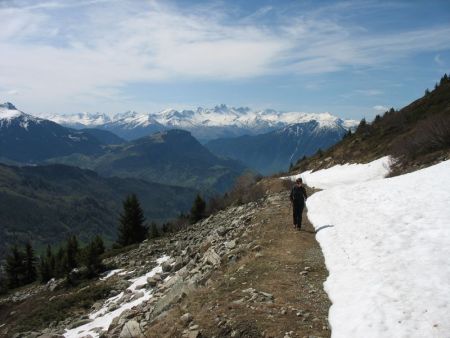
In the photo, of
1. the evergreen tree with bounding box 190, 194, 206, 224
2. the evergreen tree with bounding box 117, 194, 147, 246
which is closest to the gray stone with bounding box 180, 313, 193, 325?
the evergreen tree with bounding box 190, 194, 206, 224

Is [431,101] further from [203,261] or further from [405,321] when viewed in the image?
[405,321]

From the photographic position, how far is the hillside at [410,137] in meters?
40.5

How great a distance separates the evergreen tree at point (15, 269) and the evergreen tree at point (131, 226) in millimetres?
23622

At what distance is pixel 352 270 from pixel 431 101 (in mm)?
72195

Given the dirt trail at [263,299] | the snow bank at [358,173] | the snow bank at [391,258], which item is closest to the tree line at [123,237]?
the snow bank at [358,173]

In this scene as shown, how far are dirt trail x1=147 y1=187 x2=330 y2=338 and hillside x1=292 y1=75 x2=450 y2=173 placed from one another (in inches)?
876

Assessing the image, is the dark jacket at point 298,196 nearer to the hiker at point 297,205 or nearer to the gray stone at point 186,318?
the hiker at point 297,205

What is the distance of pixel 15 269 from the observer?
283ft

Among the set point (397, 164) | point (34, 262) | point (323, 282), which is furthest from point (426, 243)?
point (34, 262)

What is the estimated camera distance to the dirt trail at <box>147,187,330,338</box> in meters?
13.1

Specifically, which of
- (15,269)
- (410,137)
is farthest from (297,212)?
(15,269)

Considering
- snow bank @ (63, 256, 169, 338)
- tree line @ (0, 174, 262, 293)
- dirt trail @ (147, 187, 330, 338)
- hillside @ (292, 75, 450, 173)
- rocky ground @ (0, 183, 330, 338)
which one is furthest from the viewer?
tree line @ (0, 174, 262, 293)

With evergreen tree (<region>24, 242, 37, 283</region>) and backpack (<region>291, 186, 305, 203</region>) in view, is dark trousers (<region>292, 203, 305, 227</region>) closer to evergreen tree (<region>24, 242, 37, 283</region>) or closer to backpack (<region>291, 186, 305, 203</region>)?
backpack (<region>291, 186, 305, 203</region>)

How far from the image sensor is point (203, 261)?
24.5 metres
